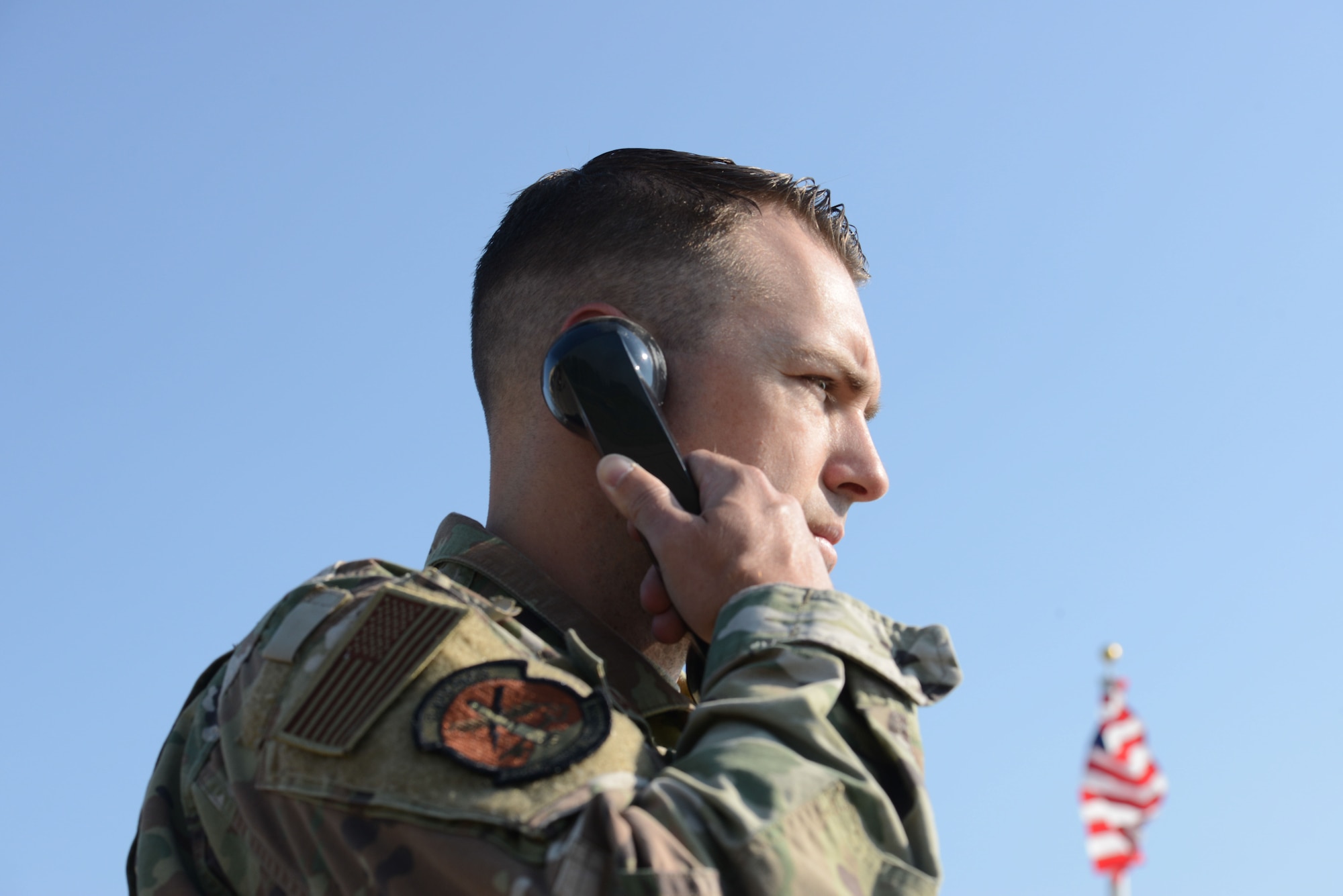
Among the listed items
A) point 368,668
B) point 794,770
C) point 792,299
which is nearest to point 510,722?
point 368,668

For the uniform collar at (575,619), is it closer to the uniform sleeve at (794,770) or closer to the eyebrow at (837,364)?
the uniform sleeve at (794,770)

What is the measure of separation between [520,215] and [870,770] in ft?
8.25

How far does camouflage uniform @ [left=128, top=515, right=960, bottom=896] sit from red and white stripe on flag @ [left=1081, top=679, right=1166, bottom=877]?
8177 millimetres

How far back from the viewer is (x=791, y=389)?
134 inches

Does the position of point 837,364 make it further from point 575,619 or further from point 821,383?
point 575,619

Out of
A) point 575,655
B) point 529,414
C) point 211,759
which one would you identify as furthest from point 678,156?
point 211,759

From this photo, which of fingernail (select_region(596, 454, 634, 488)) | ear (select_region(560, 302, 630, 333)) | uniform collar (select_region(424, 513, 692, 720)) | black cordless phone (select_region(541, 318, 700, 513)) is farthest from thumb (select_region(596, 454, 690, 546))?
ear (select_region(560, 302, 630, 333))

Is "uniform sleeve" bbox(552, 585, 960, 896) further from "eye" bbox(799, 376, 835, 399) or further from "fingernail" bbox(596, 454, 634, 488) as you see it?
"eye" bbox(799, 376, 835, 399)

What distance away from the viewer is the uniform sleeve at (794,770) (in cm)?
187

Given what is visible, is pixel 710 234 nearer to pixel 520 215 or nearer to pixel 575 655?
pixel 520 215

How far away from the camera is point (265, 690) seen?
2.24 metres

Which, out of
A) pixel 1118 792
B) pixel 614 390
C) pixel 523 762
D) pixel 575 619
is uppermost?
pixel 1118 792

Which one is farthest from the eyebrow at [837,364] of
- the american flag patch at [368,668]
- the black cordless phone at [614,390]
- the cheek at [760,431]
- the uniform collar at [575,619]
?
the american flag patch at [368,668]

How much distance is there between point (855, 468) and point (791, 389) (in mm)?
278
